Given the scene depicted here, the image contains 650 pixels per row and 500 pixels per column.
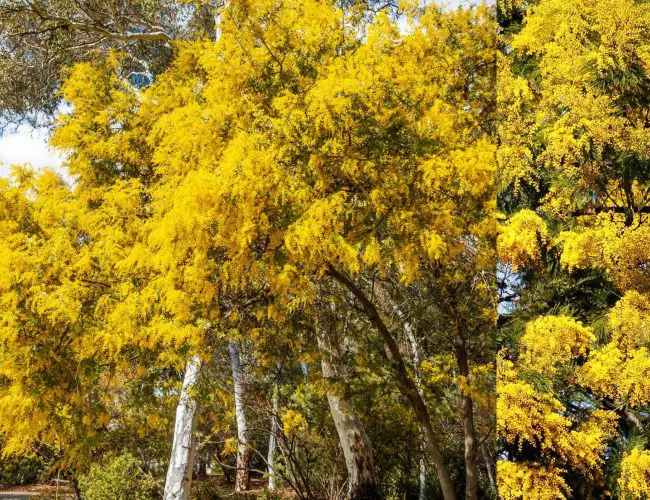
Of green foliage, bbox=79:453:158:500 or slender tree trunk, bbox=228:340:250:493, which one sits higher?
slender tree trunk, bbox=228:340:250:493

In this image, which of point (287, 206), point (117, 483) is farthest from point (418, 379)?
point (117, 483)

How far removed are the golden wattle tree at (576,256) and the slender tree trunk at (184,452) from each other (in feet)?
7.39

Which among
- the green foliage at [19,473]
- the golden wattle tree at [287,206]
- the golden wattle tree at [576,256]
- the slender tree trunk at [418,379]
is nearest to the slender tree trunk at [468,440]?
the golden wattle tree at [287,206]

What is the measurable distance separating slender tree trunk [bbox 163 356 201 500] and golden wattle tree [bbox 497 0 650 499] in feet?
7.39

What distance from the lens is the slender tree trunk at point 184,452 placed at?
444 centimetres

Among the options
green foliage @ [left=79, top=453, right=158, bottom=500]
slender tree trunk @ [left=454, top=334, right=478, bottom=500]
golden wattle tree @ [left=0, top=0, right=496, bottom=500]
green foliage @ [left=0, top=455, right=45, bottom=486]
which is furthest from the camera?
green foliage @ [left=0, top=455, right=45, bottom=486]

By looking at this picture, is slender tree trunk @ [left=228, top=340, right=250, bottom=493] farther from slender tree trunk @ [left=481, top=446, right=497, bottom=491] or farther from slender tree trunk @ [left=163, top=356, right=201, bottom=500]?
slender tree trunk @ [left=481, top=446, right=497, bottom=491]

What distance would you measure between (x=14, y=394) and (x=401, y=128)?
127 inches

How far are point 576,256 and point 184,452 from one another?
10.5 ft

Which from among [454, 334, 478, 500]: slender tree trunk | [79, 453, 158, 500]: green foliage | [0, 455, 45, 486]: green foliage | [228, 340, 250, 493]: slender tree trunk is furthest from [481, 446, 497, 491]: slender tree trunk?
[0, 455, 45, 486]: green foliage

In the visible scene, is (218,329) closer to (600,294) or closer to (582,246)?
(582,246)

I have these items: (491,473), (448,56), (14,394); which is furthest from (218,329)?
(491,473)

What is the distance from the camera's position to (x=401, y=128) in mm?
3027

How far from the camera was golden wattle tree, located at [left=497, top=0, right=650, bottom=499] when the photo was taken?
3879mm
